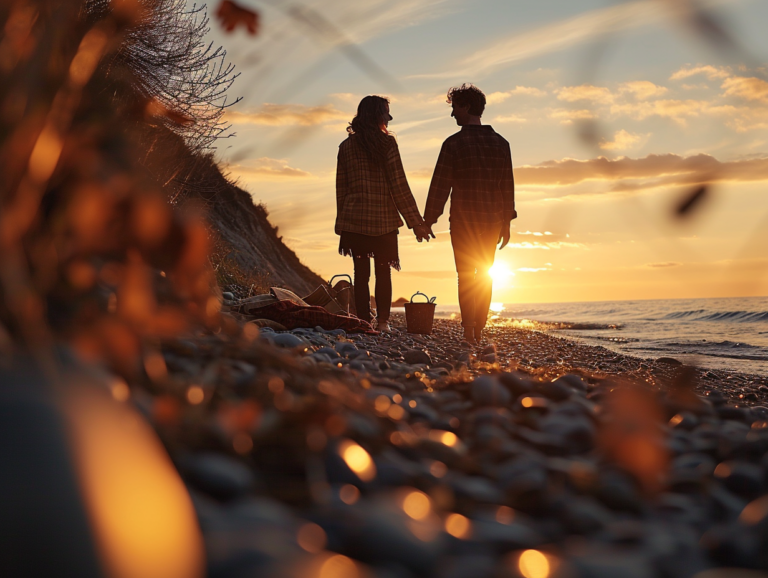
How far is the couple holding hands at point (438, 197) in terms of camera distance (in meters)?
6.62

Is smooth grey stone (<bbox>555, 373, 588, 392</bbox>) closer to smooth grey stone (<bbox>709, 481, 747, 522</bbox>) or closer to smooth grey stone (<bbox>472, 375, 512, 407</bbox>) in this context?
smooth grey stone (<bbox>472, 375, 512, 407</bbox>)

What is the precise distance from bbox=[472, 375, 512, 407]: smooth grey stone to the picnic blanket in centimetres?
376

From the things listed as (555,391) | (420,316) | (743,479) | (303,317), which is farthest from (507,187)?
(743,479)

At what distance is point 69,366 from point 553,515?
49.4 inches

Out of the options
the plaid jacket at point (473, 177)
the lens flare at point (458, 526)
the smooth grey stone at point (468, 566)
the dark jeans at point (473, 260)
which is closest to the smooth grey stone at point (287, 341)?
the lens flare at point (458, 526)

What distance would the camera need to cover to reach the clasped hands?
22.7 ft

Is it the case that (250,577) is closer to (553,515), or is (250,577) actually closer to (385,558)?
(385,558)

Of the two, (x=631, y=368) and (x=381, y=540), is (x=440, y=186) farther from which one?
(x=381, y=540)

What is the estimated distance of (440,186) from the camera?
674 centimetres

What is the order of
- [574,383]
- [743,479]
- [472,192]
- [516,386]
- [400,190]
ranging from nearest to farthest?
1. [743,479]
2. [516,386]
3. [574,383]
4. [472,192]
5. [400,190]

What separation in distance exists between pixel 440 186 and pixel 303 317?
2104 millimetres

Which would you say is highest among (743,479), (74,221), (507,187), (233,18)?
(507,187)

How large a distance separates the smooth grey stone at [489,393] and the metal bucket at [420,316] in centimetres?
486

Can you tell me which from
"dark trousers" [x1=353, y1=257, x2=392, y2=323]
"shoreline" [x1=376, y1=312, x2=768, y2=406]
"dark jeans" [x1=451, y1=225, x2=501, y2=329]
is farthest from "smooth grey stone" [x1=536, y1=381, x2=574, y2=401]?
"dark trousers" [x1=353, y1=257, x2=392, y2=323]
